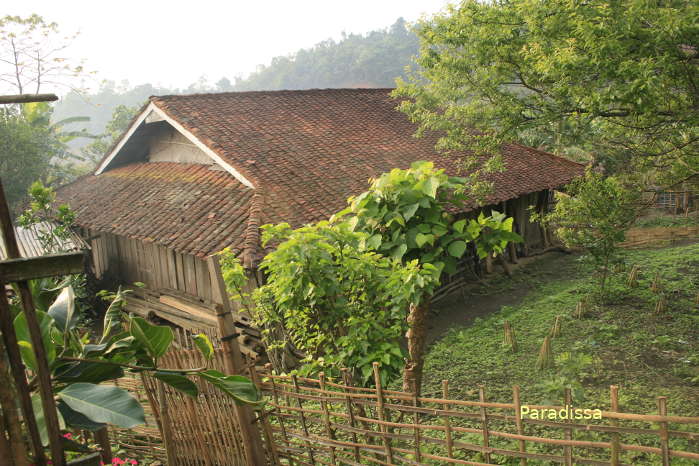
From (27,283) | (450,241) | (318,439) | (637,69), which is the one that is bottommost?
(318,439)

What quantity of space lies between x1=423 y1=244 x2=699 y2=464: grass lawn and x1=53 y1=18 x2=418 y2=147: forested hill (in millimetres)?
38719

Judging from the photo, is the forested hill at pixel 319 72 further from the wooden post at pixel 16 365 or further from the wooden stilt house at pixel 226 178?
the wooden post at pixel 16 365

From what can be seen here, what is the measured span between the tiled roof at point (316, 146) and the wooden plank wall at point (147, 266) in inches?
85.3

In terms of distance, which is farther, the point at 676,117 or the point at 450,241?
the point at 676,117

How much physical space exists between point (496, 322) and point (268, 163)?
17.0ft

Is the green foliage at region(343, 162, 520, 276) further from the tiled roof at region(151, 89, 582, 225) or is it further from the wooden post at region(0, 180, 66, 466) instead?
the tiled roof at region(151, 89, 582, 225)

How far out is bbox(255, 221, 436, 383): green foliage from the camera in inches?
147

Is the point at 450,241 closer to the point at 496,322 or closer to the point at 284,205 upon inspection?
the point at 284,205

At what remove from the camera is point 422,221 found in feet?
12.9

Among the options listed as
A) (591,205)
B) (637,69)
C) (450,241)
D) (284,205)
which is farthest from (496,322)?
(450,241)

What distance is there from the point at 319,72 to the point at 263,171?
4828cm

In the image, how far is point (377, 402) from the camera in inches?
133

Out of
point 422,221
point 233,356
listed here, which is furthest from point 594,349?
point 233,356

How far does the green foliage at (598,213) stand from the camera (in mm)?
8484
